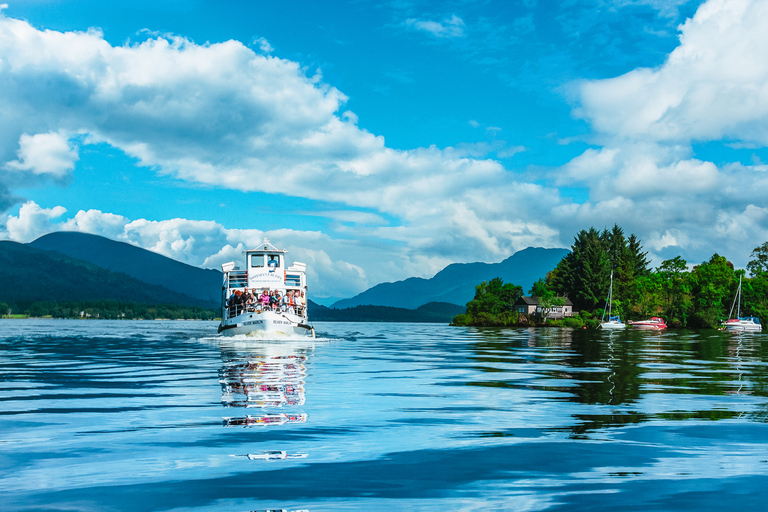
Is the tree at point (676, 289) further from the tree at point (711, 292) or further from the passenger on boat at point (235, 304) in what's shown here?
the passenger on boat at point (235, 304)

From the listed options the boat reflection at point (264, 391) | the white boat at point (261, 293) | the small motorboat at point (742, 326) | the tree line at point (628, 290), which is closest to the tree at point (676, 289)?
the tree line at point (628, 290)

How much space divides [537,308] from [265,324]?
124609 millimetres

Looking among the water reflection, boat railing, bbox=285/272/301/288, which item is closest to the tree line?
boat railing, bbox=285/272/301/288

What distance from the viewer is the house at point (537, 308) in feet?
535

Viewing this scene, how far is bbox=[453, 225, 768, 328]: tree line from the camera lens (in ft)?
504

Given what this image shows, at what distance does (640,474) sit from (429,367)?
18906 millimetres

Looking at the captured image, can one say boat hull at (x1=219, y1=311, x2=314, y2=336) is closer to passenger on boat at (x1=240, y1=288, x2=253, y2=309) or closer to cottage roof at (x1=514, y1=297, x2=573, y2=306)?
passenger on boat at (x1=240, y1=288, x2=253, y2=309)

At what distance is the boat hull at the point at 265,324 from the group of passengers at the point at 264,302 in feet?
7.50

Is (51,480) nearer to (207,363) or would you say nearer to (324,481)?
(324,481)

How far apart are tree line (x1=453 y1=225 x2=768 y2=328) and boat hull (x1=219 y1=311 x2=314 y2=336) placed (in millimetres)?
113727

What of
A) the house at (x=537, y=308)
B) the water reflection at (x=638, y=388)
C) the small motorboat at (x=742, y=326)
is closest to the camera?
the water reflection at (x=638, y=388)

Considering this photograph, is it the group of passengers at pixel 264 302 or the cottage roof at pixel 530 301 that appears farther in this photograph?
the cottage roof at pixel 530 301

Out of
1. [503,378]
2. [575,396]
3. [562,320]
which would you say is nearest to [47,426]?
[575,396]

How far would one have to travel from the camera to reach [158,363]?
90.3ft
